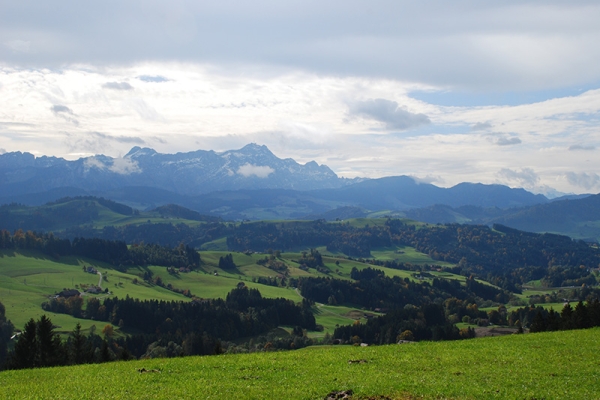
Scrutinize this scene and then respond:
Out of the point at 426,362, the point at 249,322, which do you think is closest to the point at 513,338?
the point at 426,362

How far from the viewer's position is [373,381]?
29469 mm

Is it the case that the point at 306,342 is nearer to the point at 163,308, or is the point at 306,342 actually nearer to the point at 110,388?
the point at 163,308

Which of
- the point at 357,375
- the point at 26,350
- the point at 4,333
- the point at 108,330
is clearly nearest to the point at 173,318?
the point at 108,330

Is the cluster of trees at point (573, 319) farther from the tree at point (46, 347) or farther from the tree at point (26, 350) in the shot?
the tree at point (26, 350)

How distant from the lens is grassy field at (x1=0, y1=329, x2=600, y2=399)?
27.5 m

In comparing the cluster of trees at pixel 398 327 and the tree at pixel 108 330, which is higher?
the cluster of trees at pixel 398 327

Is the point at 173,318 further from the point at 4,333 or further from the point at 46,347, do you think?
the point at 46,347

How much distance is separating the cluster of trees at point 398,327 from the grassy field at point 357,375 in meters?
Result: 118

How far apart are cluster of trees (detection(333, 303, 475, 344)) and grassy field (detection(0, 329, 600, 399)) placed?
118m

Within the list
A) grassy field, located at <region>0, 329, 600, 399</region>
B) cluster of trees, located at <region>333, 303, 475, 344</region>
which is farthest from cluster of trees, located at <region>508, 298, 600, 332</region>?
cluster of trees, located at <region>333, 303, 475, 344</region>

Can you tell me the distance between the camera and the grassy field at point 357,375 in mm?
27531

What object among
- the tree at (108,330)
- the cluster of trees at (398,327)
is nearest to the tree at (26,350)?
the cluster of trees at (398,327)

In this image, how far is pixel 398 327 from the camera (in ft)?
545

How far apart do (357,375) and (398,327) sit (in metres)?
141
